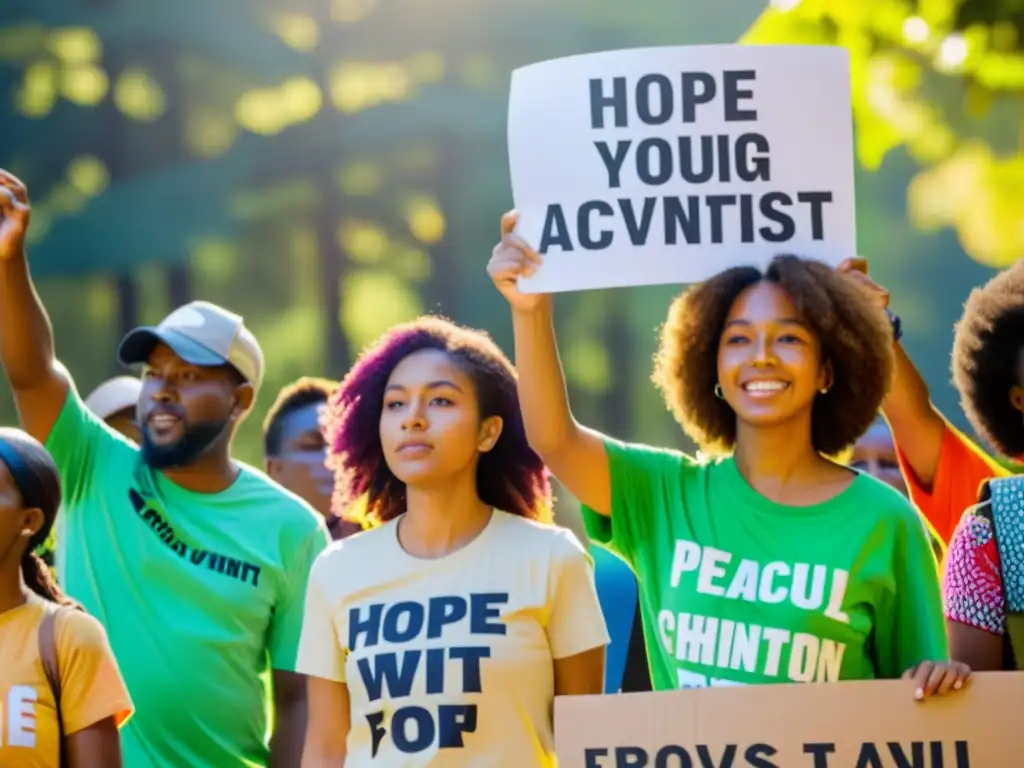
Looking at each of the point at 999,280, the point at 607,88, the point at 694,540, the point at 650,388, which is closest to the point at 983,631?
the point at 694,540

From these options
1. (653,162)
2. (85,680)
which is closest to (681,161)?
(653,162)

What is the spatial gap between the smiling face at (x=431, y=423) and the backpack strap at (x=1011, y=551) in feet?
3.68

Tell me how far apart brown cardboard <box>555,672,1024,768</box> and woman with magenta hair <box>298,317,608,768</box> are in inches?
9.6

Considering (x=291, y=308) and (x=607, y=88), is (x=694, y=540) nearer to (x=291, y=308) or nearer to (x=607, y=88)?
(x=607, y=88)

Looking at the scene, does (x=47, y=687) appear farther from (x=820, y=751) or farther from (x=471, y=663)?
(x=820, y=751)

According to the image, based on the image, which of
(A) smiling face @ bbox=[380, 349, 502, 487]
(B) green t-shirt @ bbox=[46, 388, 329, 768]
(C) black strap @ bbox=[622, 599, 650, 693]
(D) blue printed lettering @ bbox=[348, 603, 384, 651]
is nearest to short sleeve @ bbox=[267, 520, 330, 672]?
(B) green t-shirt @ bbox=[46, 388, 329, 768]

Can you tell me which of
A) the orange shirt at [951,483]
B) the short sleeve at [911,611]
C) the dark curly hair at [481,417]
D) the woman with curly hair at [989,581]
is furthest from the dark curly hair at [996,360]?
the dark curly hair at [481,417]

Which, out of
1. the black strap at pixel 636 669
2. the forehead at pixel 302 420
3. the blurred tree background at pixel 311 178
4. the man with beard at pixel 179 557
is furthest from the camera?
the blurred tree background at pixel 311 178

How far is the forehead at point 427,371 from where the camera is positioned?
456 cm

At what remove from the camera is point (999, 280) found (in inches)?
189

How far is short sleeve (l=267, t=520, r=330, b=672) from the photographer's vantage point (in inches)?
216

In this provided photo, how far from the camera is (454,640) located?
4.24m

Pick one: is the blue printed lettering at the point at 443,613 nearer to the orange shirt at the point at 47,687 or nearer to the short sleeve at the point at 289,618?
the orange shirt at the point at 47,687

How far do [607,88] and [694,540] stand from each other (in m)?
1.04
